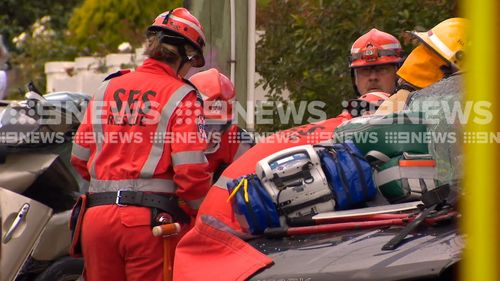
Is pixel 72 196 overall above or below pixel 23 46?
below

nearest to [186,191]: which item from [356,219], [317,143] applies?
[317,143]

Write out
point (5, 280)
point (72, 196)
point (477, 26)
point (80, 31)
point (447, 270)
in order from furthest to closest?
1. point (80, 31)
2. point (72, 196)
3. point (5, 280)
4. point (447, 270)
5. point (477, 26)

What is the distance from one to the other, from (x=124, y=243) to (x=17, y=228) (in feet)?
3.79

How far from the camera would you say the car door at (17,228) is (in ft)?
21.5

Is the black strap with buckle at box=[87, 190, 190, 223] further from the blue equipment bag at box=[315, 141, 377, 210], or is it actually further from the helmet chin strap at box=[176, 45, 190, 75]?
the blue equipment bag at box=[315, 141, 377, 210]

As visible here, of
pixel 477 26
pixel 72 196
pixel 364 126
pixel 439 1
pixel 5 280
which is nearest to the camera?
pixel 477 26

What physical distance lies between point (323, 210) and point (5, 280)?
8.42ft

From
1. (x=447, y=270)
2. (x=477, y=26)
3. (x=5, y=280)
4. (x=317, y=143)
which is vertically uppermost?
(x=477, y=26)

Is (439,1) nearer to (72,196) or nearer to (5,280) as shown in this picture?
(72,196)

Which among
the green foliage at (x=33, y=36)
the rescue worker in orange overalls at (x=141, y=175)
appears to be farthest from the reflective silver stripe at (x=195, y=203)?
the green foliage at (x=33, y=36)

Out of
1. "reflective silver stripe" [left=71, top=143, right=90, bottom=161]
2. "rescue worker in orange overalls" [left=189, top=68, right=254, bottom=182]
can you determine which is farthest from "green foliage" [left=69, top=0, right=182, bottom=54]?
"reflective silver stripe" [left=71, top=143, right=90, bottom=161]

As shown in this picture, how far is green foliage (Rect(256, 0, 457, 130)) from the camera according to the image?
8.77 metres

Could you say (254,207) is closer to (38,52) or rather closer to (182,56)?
(182,56)

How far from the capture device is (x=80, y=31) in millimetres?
23234
